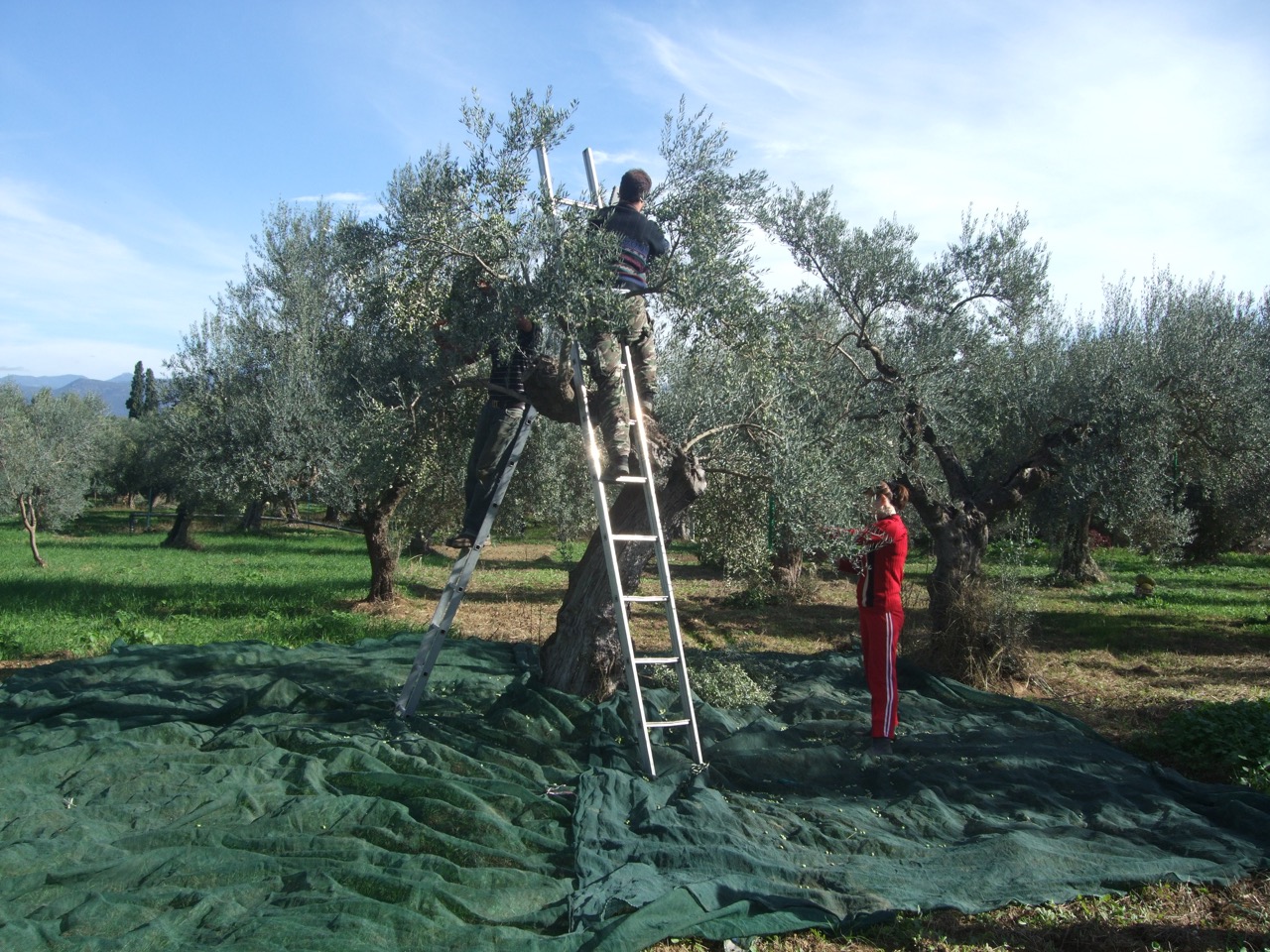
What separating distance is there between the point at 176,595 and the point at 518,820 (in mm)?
13613

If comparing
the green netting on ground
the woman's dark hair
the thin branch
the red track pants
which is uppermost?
the thin branch

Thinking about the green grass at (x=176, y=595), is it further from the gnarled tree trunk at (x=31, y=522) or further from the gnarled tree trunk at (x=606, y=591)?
the gnarled tree trunk at (x=606, y=591)

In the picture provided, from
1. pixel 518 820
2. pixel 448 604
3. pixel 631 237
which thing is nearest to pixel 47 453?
pixel 448 604

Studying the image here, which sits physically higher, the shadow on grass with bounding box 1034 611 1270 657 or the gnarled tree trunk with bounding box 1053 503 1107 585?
the gnarled tree trunk with bounding box 1053 503 1107 585

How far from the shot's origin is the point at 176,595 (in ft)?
53.3

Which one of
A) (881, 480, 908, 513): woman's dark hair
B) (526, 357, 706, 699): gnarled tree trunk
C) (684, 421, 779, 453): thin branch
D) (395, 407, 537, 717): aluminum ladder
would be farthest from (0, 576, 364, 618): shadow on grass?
(881, 480, 908, 513): woman's dark hair

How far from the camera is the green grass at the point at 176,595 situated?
456 inches

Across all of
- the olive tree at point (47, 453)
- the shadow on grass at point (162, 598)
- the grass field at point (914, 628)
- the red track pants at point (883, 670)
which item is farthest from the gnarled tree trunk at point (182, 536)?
the red track pants at point (883, 670)

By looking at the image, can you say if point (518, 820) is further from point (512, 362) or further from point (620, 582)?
point (512, 362)

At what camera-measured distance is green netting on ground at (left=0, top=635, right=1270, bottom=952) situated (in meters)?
4.12

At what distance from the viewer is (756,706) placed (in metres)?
8.03

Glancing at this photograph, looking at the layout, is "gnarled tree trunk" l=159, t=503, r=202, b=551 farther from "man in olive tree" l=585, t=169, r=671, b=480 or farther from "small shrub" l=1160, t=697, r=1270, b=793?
"small shrub" l=1160, t=697, r=1270, b=793

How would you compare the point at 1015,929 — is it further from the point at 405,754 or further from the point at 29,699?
the point at 29,699

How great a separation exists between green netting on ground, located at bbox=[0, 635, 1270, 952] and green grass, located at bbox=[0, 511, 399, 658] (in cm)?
372
